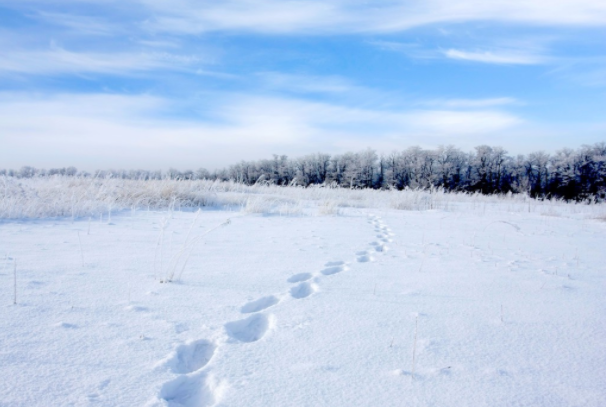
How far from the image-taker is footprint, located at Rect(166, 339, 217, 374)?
4.54 ft

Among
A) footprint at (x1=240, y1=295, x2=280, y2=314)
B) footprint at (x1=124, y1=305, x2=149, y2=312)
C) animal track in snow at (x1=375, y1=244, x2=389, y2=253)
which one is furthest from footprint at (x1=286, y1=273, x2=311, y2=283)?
animal track in snow at (x1=375, y1=244, x2=389, y2=253)

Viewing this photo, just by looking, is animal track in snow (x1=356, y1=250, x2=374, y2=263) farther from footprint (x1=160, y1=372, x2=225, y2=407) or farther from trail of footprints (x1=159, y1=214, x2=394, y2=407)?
footprint (x1=160, y1=372, x2=225, y2=407)

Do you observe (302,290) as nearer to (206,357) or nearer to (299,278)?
(299,278)

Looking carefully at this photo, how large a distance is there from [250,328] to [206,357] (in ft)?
1.09

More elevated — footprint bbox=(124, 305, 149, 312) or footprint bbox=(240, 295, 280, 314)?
footprint bbox=(124, 305, 149, 312)

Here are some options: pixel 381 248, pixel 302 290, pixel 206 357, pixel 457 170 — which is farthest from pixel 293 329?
pixel 457 170

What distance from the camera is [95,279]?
2.32 meters

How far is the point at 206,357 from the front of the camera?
→ 1.50m

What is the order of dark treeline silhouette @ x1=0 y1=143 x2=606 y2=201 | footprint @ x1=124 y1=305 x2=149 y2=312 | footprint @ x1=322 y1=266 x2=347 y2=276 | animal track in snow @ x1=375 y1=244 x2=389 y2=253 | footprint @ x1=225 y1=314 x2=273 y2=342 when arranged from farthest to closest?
dark treeline silhouette @ x1=0 y1=143 x2=606 y2=201 → animal track in snow @ x1=375 y1=244 x2=389 y2=253 → footprint @ x1=322 y1=266 x2=347 y2=276 → footprint @ x1=124 y1=305 x2=149 y2=312 → footprint @ x1=225 y1=314 x2=273 y2=342

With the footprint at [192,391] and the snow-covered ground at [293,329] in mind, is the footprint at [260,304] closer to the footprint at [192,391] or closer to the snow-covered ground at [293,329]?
the snow-covered ground at [293,329]

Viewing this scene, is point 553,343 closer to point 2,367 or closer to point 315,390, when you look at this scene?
point 315,390

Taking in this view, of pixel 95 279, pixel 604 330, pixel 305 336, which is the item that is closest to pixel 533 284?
pixel 604 330

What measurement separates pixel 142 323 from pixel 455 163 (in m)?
45.2

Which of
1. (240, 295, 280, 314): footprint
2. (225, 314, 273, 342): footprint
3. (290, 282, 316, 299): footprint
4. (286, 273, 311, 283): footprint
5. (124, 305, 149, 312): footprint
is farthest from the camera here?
(286, 273, 311, 283): footprint
